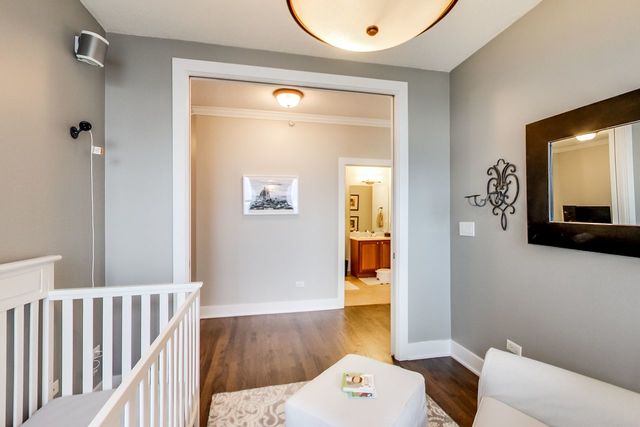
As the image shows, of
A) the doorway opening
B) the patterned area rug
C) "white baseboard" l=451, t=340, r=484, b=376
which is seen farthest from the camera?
the doorway opening

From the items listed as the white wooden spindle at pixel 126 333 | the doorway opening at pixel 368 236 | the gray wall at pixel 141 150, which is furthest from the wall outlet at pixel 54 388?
the doorway opening at pixel 368 236

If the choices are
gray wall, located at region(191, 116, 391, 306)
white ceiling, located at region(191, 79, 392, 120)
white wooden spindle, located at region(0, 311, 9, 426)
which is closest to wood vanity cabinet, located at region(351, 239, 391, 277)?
gray wall, located at region(191, 116, 391, 306)

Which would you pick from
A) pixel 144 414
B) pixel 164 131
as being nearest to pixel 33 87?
pixel 164 131

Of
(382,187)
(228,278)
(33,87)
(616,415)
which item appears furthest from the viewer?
(382,187)

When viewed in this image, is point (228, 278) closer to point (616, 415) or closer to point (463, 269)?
point (463, 269)

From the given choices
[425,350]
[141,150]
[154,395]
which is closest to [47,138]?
[141,150]

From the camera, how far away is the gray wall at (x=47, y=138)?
1.24 m

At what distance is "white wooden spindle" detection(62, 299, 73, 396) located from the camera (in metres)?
1.40

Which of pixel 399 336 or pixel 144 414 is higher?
pixel 144 414

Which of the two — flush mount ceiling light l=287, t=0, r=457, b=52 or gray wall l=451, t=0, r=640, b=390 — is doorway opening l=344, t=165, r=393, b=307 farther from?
flush mount ceiling light l=287, t=0, r=457, b=52

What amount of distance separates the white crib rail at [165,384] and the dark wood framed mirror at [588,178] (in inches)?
77.9

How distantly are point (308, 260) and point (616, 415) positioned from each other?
3042mm

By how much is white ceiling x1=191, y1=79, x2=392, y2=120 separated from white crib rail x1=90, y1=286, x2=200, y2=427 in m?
2.22

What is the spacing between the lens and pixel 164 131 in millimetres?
2059
